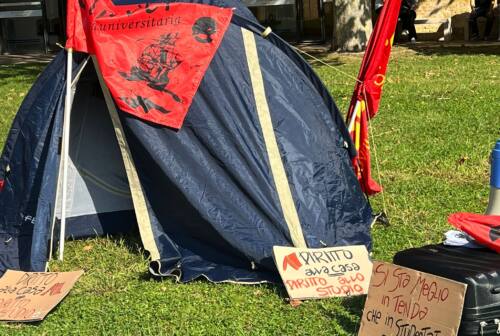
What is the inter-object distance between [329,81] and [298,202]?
781 cm

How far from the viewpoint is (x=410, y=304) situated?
365 centimetres

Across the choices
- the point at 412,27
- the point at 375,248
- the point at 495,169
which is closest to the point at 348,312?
the point at 375,248

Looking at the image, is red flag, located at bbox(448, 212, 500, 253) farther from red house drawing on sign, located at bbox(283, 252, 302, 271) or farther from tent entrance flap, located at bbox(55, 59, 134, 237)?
tent entrance flap, located at bbox(55, 59, 134, 237)

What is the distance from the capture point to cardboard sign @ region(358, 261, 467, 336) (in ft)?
11.4

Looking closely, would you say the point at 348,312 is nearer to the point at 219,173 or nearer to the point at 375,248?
the point at 375,248

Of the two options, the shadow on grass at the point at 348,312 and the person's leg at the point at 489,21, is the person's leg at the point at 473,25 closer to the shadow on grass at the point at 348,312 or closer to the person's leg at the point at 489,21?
the person's leg at the point at 489,21

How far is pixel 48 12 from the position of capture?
19078 millimetres

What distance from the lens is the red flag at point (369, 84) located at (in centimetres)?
579

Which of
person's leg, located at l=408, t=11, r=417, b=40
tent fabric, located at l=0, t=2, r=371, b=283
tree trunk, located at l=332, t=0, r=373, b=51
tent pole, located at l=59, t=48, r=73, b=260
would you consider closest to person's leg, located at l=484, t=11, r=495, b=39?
person's leg, located at l=408, t=11, r=417, b=40

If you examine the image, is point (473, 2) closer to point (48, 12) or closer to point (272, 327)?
point (48, 12)

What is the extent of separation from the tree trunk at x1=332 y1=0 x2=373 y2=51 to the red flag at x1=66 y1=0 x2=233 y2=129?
10109 millimetres

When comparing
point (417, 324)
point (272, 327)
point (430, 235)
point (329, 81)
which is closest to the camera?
point (417, 324)

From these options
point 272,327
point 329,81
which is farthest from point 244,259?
point 329,81

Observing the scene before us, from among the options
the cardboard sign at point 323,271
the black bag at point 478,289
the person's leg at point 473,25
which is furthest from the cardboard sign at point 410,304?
the person's leg at point 473,25
